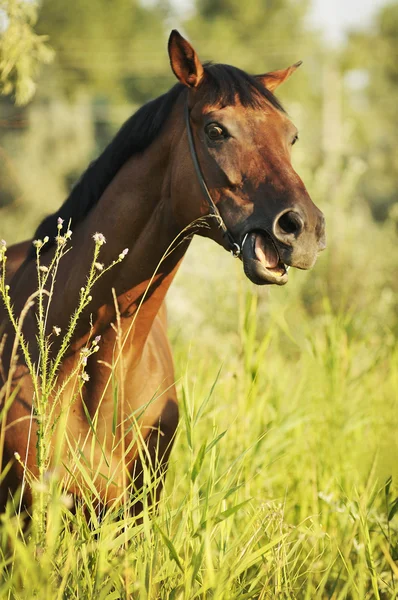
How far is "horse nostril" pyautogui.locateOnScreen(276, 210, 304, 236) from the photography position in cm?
248

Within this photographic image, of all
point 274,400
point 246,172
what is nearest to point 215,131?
point 246,172

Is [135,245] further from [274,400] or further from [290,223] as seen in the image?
[274,400]

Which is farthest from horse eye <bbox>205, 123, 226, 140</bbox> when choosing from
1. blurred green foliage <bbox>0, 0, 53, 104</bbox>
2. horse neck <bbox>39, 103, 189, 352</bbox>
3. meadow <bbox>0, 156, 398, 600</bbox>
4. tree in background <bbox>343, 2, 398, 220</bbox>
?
tree in background <bbox>343, 2, 398, 220</bbox>

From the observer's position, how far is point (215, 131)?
9.12 ft

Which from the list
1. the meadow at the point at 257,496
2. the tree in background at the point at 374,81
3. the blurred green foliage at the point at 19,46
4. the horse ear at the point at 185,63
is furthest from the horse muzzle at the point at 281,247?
the tree in background at the point at 374,81

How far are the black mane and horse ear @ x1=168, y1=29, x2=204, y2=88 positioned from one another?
0.16 ft

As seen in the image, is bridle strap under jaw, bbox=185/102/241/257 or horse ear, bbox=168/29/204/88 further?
horse ear, bbox=168/29/204/88

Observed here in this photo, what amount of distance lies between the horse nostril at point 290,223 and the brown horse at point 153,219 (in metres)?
0.05

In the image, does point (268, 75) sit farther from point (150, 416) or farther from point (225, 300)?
point (225, 300)

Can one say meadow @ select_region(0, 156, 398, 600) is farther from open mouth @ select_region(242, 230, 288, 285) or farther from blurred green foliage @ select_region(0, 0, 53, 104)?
blurred green foliage @ select_region(0, 0, 53, 104)

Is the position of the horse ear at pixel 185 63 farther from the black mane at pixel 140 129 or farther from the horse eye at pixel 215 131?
the horse eye at pixel 215 131

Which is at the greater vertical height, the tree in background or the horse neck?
the tree in background

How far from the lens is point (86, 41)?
164ft

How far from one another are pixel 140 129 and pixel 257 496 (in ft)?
5.47
